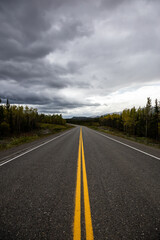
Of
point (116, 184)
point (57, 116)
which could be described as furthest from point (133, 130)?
point (57, 116)

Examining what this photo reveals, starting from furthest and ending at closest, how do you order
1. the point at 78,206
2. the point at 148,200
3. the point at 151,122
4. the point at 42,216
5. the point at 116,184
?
the point at 151,122 → the point at 116,184 → the point at 148,200 → the point at 78,206 → the point at 42,216

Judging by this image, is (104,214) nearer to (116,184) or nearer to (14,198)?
(116,184)

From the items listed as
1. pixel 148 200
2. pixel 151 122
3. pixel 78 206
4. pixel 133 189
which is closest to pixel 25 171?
pixel 78 206

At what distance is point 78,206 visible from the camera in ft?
8.14

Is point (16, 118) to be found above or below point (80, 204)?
above

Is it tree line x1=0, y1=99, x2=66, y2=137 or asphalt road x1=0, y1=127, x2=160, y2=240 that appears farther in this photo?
tree line x1=0, y1=99, x2=66, y2=137

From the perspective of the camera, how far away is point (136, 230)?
1.92 metres

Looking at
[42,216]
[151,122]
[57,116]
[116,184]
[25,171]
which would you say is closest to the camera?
[42,216]

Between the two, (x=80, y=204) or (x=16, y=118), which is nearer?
(x=80, y=204)

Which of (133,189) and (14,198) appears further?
(133,189)

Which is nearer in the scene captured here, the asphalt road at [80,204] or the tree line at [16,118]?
the asphalt road at [80,204]

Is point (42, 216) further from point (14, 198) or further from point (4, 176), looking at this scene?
point (4, 176)

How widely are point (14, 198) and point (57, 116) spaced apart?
116589 mm

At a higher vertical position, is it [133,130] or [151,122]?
[151,122]
